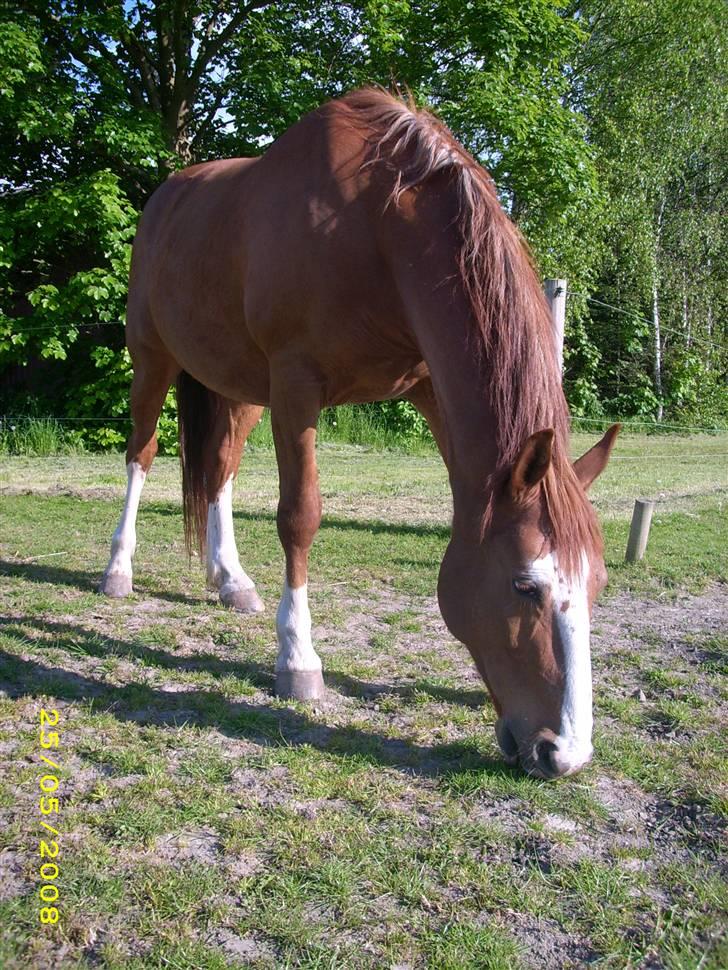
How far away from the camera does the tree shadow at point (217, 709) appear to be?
257 centimetres

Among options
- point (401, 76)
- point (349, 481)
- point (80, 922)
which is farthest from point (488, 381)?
point (401, 76)

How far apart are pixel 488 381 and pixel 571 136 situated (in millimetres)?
13681

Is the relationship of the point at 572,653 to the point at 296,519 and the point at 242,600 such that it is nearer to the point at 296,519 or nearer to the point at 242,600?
the point at 296,519

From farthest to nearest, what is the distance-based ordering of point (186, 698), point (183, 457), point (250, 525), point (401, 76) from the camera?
1. point (401, 76)
2. point (250, 525)
3. point (183, 457)
4. point (186, 698)

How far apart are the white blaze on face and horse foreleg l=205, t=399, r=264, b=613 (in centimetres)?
236

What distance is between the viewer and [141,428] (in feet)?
15.8

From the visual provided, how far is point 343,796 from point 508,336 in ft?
5.06

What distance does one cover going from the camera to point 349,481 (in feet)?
31.9

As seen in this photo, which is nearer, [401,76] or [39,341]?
[39,341]

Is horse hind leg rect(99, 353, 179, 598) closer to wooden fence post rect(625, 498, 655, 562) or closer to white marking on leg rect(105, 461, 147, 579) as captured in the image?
white marking on leg rect(105, 461, 147, 579)

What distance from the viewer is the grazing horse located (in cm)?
221

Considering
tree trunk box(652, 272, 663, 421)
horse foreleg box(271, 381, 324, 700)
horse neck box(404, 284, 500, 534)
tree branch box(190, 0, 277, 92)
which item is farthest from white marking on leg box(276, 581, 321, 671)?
tree trunk box(652, 272, 663, 421)

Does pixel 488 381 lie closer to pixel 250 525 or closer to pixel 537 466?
pixel 537 466

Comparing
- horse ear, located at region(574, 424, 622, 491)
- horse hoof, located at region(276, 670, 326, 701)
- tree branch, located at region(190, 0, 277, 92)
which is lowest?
horse hoof, located at region(276, 670, 326, 701)
